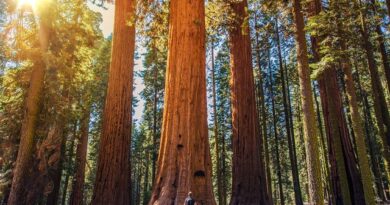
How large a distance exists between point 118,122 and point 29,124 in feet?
14.4

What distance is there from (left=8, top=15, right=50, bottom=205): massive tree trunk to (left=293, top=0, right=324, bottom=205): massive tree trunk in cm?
901

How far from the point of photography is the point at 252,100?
29.3 ft

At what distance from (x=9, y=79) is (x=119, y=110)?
7.37 meters

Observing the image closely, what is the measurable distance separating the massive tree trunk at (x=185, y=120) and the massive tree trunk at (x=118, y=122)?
8.28 feet

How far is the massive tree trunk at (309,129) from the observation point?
5.79 m

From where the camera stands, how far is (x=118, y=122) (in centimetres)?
803

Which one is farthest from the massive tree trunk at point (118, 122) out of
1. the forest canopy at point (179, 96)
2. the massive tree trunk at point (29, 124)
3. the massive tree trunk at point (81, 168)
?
the massive tree trunk at point (81, 168)

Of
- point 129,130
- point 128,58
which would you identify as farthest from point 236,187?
point 128,58

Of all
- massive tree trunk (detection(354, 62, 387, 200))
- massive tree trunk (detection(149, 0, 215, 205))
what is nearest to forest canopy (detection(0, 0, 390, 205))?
massive tree trunk (detection(149, 0, 215, 205))

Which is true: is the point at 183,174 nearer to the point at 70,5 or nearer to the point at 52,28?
the point at 52,28

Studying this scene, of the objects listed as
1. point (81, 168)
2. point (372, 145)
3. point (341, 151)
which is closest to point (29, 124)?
point (81, 168)

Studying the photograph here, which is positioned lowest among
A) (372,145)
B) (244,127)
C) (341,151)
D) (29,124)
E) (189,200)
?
(189,200)

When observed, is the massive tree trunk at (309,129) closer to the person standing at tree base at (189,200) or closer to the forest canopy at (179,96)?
the forest canopy at (179,96)

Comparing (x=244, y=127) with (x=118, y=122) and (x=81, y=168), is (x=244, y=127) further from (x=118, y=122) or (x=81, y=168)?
(x=81, y=168)
